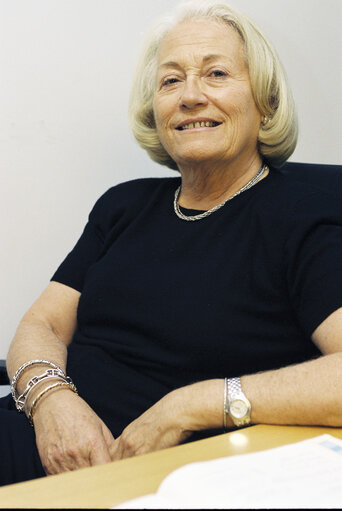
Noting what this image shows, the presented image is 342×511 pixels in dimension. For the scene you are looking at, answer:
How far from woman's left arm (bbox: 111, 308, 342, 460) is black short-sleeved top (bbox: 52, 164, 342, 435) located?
10 cm

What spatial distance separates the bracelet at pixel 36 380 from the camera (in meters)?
1.14

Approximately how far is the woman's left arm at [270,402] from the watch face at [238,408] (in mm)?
13

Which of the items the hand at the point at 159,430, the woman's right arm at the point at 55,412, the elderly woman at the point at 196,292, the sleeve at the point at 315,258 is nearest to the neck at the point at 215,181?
the elderly woman at the point at 196,292

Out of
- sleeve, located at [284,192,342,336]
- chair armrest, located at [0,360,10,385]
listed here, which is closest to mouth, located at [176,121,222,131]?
sleeve, located at [284,192,342,336]

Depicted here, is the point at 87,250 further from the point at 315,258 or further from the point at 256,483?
the point at 256,483

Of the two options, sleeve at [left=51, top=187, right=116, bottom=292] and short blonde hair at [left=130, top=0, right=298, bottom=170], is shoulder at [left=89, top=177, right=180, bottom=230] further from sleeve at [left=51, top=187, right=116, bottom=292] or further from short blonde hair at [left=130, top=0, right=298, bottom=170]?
short blonde hair at [left=130, top=0, right=298, bottom=170]

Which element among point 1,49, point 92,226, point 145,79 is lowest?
point 92,226

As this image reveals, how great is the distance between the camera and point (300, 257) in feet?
3.28

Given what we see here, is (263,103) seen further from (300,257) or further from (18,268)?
(18,268)

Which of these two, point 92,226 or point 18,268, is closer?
point 92,226

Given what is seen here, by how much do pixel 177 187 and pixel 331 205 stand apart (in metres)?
0.50

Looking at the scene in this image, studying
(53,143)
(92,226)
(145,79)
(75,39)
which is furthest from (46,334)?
(75,39)

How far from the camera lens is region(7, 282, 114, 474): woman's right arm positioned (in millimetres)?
1007

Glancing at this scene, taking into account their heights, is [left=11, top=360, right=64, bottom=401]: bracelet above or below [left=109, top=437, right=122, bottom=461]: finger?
above
